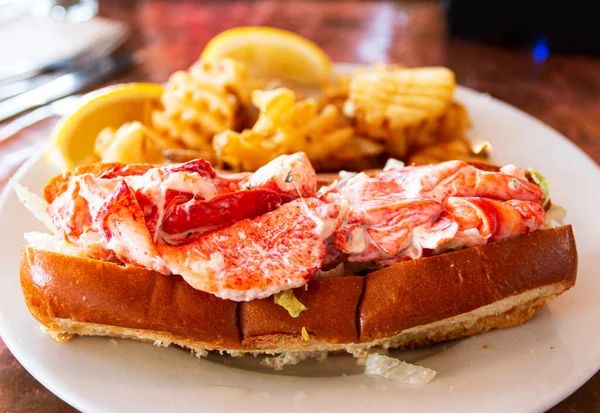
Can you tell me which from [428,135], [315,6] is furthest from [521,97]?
[315,6]

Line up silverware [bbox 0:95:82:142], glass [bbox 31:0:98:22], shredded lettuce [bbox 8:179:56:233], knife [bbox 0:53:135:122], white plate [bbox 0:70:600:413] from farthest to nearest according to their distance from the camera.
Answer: glass [bbox 31:0:98:22]
knife [bbox 0:53:135:122]
silverware [bbox 0:95:82:142]
shredded lettuce [bbox 8:179:56:233]
white plate [bbox 0:70:600:413]

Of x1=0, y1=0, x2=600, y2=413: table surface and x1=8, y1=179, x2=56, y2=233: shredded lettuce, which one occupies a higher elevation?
x1=8, y1=179, x2=56, y2=233: shredded lettuce

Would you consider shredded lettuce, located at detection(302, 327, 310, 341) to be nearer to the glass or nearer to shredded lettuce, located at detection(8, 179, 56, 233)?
shredded lettuce, located at detection(8, 179, 56, 233)

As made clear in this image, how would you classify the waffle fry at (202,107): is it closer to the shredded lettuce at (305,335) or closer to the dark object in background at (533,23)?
the shredded lettuce at (305,335)

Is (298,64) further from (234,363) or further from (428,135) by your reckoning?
(234,363)

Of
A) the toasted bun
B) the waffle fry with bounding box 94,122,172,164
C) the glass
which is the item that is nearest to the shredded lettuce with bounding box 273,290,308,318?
the toasted bun

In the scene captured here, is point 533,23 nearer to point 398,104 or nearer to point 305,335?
point 398,104

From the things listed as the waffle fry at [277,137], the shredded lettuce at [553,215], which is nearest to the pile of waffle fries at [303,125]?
the waffle fry at [277,137]
